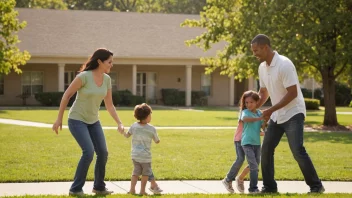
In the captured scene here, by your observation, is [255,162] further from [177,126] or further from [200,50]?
[200,50]

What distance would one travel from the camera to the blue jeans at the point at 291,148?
28.5ft

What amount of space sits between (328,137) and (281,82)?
12.2 m

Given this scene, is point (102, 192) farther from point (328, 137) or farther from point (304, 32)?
point (304, 32)

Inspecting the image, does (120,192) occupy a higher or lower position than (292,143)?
lower

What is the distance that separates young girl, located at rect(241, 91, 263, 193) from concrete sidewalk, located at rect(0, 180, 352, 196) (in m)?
0.55

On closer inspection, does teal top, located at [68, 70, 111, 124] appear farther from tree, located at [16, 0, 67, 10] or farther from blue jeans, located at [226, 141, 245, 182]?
tree, located at [16, 0, 67, 10]

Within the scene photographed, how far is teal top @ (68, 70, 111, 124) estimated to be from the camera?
866cm

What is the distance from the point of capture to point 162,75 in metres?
43.5

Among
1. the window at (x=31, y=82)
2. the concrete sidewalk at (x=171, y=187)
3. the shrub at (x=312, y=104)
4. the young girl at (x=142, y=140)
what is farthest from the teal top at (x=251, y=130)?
the window at (x=31, y=82)

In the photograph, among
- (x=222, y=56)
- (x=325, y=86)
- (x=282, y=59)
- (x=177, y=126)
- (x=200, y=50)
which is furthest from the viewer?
(x=200, y=50)

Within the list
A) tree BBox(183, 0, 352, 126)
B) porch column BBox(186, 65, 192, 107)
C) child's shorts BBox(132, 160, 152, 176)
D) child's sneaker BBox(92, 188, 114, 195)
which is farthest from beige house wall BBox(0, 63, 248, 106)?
child's shorts BBox(132, 160, 152, 176)

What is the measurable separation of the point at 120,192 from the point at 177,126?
1495 centimetres

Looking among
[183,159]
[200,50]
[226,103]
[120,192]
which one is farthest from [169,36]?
[120,192]

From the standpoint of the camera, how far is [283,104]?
27.9 ft
